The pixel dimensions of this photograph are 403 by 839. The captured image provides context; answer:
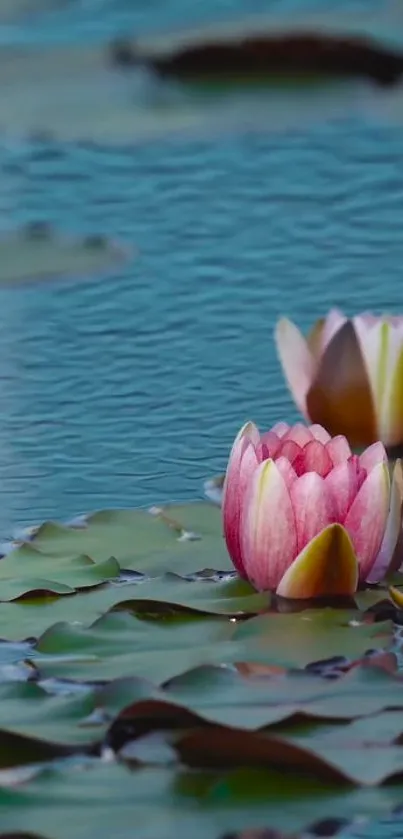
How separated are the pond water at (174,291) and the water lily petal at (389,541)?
0.96 feet

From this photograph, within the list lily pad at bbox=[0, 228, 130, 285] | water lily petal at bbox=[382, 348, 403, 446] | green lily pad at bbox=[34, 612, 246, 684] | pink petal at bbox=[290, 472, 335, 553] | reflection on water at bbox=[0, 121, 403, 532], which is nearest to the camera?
green lily pad at bbox=[34, 612, 246, 684]

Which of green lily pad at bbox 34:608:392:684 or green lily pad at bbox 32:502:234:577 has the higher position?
green lily pad at bbox 32:502:234:577

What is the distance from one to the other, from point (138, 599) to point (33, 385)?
27.1 inches

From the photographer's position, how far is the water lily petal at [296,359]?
1.74m

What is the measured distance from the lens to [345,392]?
1693 mm

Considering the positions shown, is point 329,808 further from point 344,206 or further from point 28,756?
point 344,206

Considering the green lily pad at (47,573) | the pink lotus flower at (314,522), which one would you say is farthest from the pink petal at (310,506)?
the green lily pad at (47,573)

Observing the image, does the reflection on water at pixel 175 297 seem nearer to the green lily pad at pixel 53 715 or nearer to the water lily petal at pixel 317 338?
the water lily petal at pixel 317 338

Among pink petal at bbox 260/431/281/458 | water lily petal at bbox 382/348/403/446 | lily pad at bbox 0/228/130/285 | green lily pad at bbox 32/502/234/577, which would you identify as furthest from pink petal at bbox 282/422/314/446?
lily pad at bbox 0/228/130/285

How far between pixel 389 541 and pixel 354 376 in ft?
1.00

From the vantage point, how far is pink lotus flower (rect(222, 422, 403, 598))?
136 cm

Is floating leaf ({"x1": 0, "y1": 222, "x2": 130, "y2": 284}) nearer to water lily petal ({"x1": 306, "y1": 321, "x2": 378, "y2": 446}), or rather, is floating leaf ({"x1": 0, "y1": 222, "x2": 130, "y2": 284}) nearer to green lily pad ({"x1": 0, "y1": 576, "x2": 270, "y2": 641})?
water lily petal ({"x1": 306, "y1": 321, "x2": 378, "y2": 446})

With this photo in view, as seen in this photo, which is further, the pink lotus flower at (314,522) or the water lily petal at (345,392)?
the water lily petal at (345,392)

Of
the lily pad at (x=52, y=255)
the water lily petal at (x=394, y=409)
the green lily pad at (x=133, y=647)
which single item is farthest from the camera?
the lily pad at (x=52, y=255)
